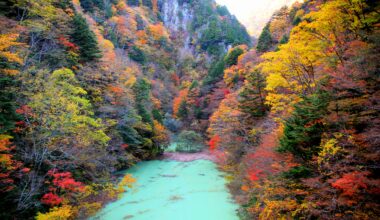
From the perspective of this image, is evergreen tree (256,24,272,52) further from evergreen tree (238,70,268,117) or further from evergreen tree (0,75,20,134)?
evergreen tree (0,75,20,134)

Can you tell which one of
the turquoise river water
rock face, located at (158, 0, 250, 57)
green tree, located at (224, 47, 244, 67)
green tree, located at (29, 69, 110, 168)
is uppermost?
rock face, located at (158, 0, 250, 57)

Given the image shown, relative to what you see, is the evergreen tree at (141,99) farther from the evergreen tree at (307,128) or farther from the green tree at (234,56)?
the evergreen tree at (307,128)

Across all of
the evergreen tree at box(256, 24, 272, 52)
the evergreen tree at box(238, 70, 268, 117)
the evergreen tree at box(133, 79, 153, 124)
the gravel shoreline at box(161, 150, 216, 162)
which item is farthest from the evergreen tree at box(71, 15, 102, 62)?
the evergreen tree at box(256, 24, 272, 52)

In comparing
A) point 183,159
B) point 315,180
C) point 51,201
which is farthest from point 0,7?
point 183,159

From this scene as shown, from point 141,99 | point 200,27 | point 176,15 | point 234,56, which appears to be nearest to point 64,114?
point 141,99

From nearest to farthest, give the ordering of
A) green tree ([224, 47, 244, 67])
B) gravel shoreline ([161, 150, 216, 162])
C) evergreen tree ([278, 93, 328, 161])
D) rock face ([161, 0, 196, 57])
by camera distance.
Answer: evergreen tree ([278, 93, 328, 161]) → gravel shoreline ([161, 150, 216, 162]) → green tree ([224, 47, 244, 67]) → rock face ([161, 0, 196, 57])

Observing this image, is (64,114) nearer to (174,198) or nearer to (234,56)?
(174,198)

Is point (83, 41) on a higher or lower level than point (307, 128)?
higher

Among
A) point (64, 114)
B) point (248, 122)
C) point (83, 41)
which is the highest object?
point (83, 41)

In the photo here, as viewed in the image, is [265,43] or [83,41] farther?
[265,43]
